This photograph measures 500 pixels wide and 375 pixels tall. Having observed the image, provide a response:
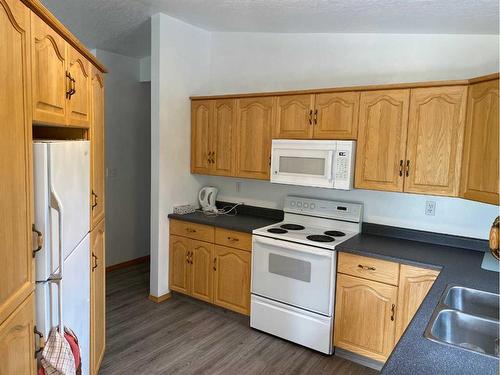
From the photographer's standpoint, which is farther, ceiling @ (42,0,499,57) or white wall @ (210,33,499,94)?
white wall @ (210,33,499,94)

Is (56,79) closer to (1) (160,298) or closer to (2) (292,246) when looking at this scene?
(2) (292,246)

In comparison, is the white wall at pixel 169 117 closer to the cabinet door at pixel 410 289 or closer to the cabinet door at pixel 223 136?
the cabinet door at pixel 223 136

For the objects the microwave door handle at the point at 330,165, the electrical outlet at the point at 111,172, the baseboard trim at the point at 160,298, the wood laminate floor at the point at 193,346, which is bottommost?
the wood laminate floor at the point at 193,346

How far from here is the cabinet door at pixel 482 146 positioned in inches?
85.0

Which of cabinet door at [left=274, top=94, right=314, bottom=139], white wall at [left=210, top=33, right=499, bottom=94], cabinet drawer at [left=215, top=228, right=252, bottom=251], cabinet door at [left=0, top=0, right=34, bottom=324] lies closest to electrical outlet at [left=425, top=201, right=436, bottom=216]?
white wall at [left=210, top=33, right=499, bottom=94]

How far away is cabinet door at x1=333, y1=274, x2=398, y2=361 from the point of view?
2.59m

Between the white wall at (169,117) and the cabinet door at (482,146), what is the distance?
7.98 feet

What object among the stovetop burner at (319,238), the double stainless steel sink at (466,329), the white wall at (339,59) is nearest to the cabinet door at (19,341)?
the double stainless steel sink at (466,329)

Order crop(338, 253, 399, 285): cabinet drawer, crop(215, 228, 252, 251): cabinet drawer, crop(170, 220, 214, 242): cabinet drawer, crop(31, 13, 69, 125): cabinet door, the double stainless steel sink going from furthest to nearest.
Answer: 1. crop(170, 220, 214, 242): cabinet drawer
2. crop(215, 228, 252, 251): cabinet drawer
3. crop(338, 253, 399, 285): cabinet drawer
4. the double stainless steel sink
5. crop(31, 13, 69, 125): cabinet door

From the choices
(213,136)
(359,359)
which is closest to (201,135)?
Answer: (213,136)

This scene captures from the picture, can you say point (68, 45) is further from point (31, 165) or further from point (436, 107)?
point (436, 107)

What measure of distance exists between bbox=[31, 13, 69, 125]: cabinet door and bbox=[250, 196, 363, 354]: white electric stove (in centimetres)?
183

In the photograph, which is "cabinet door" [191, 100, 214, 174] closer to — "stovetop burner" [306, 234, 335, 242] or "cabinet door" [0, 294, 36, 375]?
"stovetop burner" [306, 234, 335, 242]

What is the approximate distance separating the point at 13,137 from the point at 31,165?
0.16 metres
